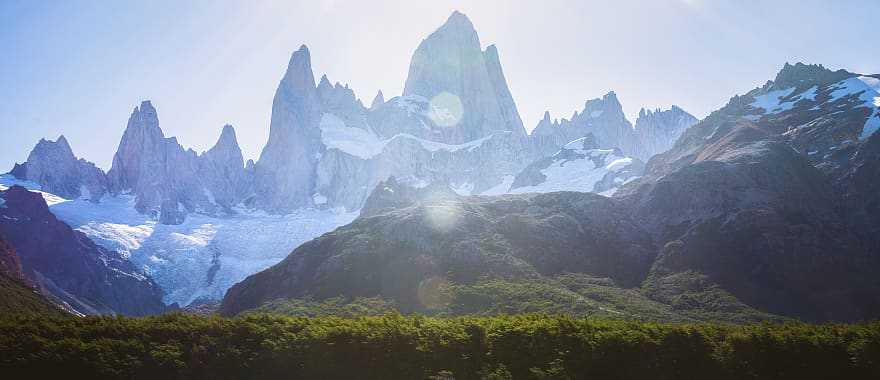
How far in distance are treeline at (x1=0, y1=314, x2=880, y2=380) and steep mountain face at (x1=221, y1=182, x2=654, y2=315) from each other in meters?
73.6

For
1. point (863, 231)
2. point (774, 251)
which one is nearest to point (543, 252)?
point (774, 251)

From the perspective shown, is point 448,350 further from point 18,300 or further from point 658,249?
point 658,249

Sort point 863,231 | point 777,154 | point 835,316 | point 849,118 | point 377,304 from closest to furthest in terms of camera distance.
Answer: point 835,316
point 377,304
point 863,231
point 777,154
point 849,118

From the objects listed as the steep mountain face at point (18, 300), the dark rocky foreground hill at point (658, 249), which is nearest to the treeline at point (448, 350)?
the steep mountain face at point (18, 300)

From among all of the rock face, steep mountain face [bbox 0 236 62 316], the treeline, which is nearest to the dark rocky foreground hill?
the rock face

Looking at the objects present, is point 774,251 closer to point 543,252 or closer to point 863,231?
point 863,231

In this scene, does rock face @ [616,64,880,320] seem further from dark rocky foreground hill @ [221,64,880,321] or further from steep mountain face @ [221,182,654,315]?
steep mountain face @ [221,182,654,315]

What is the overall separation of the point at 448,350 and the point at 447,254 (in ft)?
325

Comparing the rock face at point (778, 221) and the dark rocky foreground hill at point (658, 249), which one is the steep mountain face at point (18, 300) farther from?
the rock face at point (778, 221)

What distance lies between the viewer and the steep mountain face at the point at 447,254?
12519 centimetres

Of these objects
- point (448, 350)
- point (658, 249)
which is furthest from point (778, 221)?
point (448, 350)

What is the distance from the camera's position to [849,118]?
172875 millimetres

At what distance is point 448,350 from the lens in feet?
115

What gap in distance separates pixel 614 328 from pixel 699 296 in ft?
282
